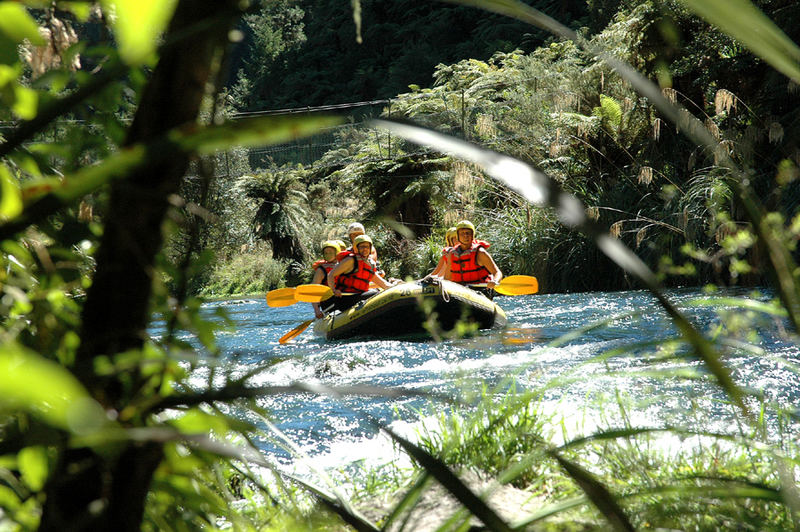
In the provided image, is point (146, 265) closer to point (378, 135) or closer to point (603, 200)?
point (603, 200)

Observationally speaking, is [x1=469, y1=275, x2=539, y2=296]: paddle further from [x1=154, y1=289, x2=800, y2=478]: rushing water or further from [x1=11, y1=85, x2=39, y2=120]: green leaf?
[x1=11, y1=85, x2=39, y2=120]: green leaf

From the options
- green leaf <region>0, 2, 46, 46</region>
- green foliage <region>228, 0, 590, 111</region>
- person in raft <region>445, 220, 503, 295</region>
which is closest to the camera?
green leaf <region>0, 2, 46, 46</region>

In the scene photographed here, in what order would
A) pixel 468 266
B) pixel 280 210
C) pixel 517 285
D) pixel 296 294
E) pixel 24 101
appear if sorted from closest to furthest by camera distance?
pixel 24 101
pixel 296 294
pixel 517 285
pixel 468 266
pixel 280 210

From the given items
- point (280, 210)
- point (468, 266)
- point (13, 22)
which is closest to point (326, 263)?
point (468, 266)

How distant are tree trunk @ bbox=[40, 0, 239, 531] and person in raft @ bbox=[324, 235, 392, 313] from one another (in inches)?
311

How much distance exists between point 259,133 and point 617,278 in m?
11.1

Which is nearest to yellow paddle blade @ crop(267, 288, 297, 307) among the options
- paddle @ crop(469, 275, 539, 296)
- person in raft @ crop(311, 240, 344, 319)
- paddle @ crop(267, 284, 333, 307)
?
paddle @ crop(267, 284, 333, 307)

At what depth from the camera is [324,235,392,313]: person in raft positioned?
857 cm

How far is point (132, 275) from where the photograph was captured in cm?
47

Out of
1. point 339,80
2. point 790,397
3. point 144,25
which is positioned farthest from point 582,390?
point 339,80

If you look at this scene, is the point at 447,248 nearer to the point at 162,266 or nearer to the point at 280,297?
the point at 280,297

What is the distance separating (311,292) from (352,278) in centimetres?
85

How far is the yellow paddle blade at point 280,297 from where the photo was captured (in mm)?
7605

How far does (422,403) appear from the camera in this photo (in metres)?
3.56
